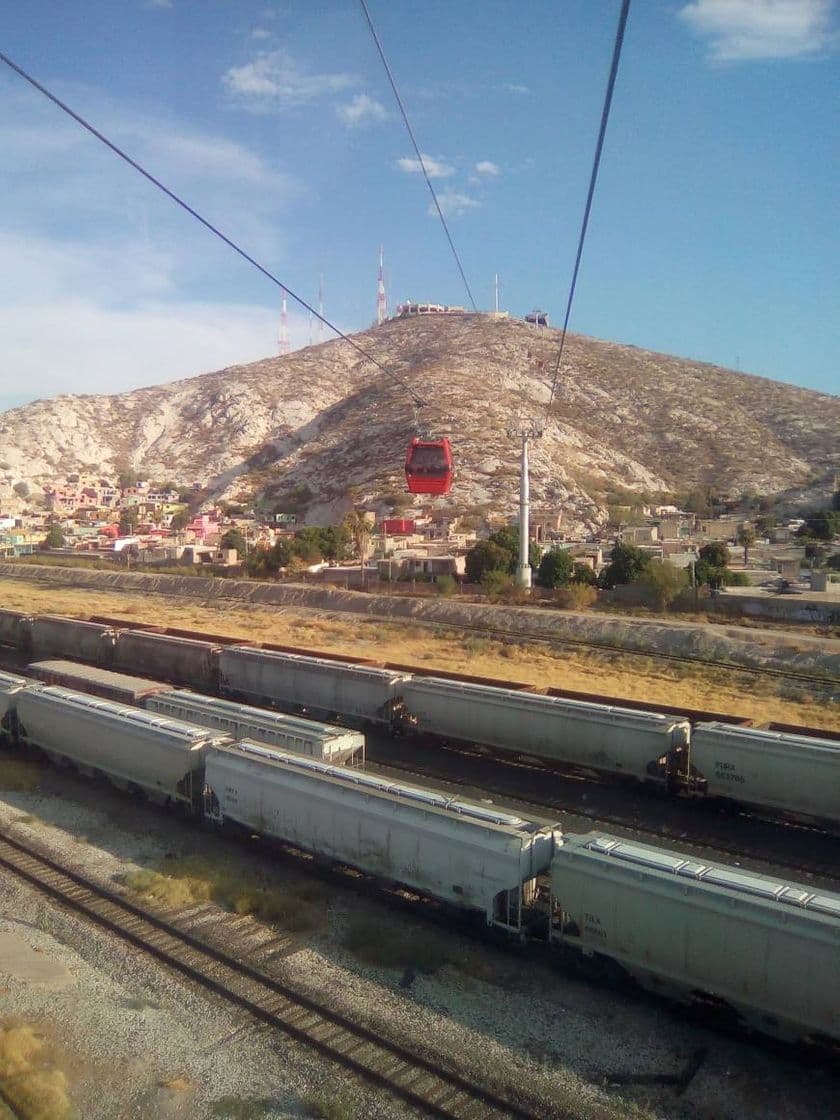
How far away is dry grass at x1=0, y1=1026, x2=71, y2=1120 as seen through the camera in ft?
27.1

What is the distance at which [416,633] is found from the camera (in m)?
41.2

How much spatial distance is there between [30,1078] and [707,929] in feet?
25.0

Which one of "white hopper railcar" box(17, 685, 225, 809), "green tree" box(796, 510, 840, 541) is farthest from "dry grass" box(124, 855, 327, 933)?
"green tree" box(796, 510, 840, 541)

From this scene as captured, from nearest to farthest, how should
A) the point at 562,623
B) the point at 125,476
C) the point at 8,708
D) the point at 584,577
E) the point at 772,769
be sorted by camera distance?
the point at 772,769
the point at 8,708
the point at 562,623
the point at 584,577
the point at 125,476

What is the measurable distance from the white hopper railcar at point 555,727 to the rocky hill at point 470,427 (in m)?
75.4

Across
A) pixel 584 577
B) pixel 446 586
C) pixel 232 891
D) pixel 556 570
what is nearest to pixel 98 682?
pixel 232 891

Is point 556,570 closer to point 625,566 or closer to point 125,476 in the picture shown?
point 625,566

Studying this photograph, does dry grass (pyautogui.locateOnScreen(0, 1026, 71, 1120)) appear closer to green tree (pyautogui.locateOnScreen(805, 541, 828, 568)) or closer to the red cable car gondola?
the red cable car gondola

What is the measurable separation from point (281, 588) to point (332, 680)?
29.4 metres

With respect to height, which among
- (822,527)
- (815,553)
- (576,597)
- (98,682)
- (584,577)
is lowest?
(98,682)

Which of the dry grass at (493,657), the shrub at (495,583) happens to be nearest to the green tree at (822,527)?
the shrub at (495,583)

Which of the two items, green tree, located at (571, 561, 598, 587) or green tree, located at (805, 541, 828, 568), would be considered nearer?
green tree, located at (571, 561, 598, 587)

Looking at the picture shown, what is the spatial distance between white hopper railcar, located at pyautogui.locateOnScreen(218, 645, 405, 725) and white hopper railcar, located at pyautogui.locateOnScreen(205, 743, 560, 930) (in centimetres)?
761

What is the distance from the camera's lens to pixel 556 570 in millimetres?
51969
